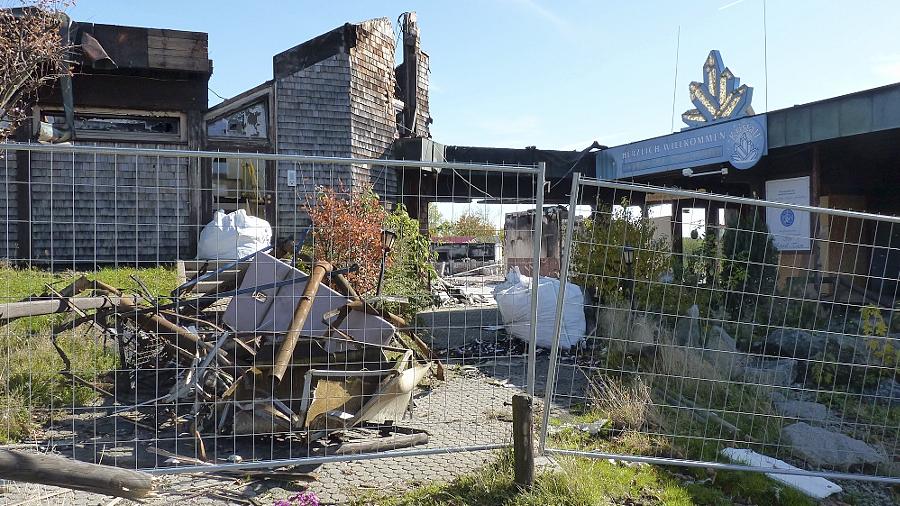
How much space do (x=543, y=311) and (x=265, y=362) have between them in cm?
493

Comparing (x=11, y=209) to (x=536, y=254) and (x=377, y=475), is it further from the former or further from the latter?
(x=536, y=254)

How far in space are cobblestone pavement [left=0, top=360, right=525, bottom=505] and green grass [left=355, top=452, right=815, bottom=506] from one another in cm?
28

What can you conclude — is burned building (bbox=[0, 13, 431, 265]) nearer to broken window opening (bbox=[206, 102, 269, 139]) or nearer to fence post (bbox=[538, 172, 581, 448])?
broken window opening (bbox=[206, 102, 269, 139])

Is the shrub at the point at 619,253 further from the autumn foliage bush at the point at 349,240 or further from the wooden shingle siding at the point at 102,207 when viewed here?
the wooden shingle siding at the point at 102,207

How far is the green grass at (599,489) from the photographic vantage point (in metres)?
4.04

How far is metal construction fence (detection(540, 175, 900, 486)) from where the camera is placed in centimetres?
528

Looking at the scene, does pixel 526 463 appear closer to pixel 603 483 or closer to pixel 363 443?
pixel 603 483

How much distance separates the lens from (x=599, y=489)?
4.18 m

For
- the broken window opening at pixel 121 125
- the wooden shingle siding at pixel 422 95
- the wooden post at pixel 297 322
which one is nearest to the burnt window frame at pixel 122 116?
the broken window opening at pixel 121 125

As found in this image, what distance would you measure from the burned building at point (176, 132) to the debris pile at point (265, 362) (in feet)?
22.7

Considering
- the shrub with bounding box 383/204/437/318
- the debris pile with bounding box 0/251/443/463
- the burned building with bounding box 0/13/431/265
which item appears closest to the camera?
the debris pile with bounding box 0/251/443/463

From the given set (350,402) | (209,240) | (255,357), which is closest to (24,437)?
(255,357)

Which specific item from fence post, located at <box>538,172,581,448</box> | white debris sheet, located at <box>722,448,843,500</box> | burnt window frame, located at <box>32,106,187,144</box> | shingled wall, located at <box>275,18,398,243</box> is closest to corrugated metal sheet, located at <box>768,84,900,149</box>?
white debris sheet, located at <box>722,448,843,500</box>

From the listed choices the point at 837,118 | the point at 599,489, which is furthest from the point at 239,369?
the point at 837,118
